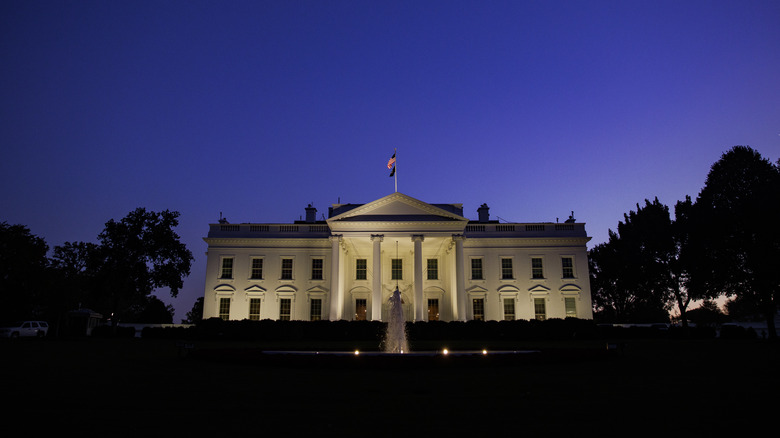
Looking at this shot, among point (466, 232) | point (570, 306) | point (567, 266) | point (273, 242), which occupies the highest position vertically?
point (466, 232)

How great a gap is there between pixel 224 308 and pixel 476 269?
1973 centimetres

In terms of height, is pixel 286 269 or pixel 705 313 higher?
pixel 286 269

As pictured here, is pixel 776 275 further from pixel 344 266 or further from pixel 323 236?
pixel 323 236

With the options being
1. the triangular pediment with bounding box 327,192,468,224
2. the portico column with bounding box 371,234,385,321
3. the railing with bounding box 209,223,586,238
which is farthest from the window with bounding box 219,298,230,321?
the portico column with bounding box 371,234,385,321

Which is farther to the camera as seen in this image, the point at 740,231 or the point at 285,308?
the point at 285,308

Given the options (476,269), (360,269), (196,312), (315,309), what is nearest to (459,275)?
(476,269)

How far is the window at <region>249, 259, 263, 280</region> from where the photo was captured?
1468 inches

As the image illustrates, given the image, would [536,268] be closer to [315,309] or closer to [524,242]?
[524,242]

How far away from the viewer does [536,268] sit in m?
37.6

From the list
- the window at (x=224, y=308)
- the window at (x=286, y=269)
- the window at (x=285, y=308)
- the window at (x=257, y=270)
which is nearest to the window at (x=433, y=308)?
the window at (x=285, y=308)

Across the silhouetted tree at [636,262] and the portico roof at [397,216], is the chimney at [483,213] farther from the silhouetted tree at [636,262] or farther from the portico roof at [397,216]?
the silhouetted tree at [636,262]

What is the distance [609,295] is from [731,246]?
27757mm

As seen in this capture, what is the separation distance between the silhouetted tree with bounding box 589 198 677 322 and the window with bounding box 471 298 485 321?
1387 cm

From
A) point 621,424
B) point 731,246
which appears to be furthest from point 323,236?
point 621,424
